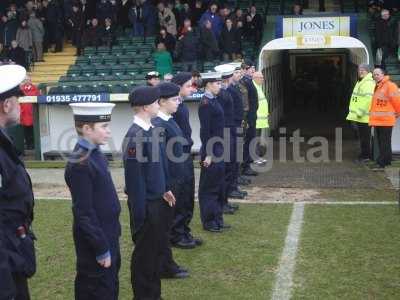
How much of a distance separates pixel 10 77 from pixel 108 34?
53.8 ft

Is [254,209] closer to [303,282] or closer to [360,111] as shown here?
[303,282]

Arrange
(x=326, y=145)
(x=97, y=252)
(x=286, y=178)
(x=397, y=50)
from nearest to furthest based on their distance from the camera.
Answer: (x=97, y=252) → (x=286, y=178) → (x=326, y=145) → (x=397, y=50)

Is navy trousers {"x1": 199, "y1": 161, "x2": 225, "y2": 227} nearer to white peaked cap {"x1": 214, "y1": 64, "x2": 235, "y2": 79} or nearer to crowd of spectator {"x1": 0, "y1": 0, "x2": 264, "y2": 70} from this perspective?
white peaked cap {"x1": 214, "y1": 64, "x2": 235, "y2": 79}

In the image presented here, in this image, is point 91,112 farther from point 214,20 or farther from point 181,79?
point 214,20

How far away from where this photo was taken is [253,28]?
18828 mm

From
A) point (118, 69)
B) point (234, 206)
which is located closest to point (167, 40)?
point (118, 69)

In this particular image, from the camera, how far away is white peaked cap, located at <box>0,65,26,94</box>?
3.47 m

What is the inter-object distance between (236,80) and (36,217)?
3602 mm

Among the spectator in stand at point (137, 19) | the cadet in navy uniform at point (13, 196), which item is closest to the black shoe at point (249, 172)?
the cadet in navy uniform at point (13, 196)

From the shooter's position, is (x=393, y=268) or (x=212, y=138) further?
(x=212, y=138)

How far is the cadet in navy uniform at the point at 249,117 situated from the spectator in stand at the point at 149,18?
A: 28.3 ft

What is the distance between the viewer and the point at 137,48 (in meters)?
18.8

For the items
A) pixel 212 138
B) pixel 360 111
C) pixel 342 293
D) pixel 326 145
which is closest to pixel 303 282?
pixel 342 293

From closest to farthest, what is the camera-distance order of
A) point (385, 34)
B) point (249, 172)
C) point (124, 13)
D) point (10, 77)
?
1. point (10, 77)
2. point (249, 172)
3. point (385, 34)
4. point (124, 13)
